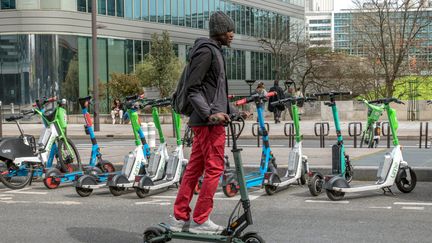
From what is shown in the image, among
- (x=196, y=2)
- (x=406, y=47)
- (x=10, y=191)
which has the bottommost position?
(x=10, y=191)

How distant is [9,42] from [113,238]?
37367 mm

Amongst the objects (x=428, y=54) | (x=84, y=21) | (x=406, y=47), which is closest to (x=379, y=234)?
(x=406, y=47)

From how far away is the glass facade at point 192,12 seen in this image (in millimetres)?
47344

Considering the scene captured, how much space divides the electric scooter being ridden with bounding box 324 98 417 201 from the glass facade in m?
35.8

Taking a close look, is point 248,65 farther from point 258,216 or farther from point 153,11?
point 258,216

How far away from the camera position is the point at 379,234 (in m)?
6.67

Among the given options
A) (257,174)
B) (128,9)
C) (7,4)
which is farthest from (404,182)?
(128,9)

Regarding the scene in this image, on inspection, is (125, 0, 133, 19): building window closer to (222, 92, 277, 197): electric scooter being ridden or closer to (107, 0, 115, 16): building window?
(107, 0, 115, 16): building window

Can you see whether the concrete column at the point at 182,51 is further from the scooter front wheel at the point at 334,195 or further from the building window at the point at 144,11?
the scooter front wheel at the point at 334,195

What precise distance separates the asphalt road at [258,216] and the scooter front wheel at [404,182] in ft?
0.37

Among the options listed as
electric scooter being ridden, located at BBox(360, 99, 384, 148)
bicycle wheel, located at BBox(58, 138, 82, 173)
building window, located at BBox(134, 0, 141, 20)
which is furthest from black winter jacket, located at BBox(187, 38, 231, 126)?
building window, located at BBox(134, 0, 141, 20)

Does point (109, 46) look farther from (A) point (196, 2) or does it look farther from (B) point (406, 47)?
(B) point (406, 47)

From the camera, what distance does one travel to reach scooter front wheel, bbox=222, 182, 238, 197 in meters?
8.89

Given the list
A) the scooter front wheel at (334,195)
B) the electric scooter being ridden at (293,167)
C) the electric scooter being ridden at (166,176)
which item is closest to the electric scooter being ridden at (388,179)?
the scooter front wheel at (334,195)
